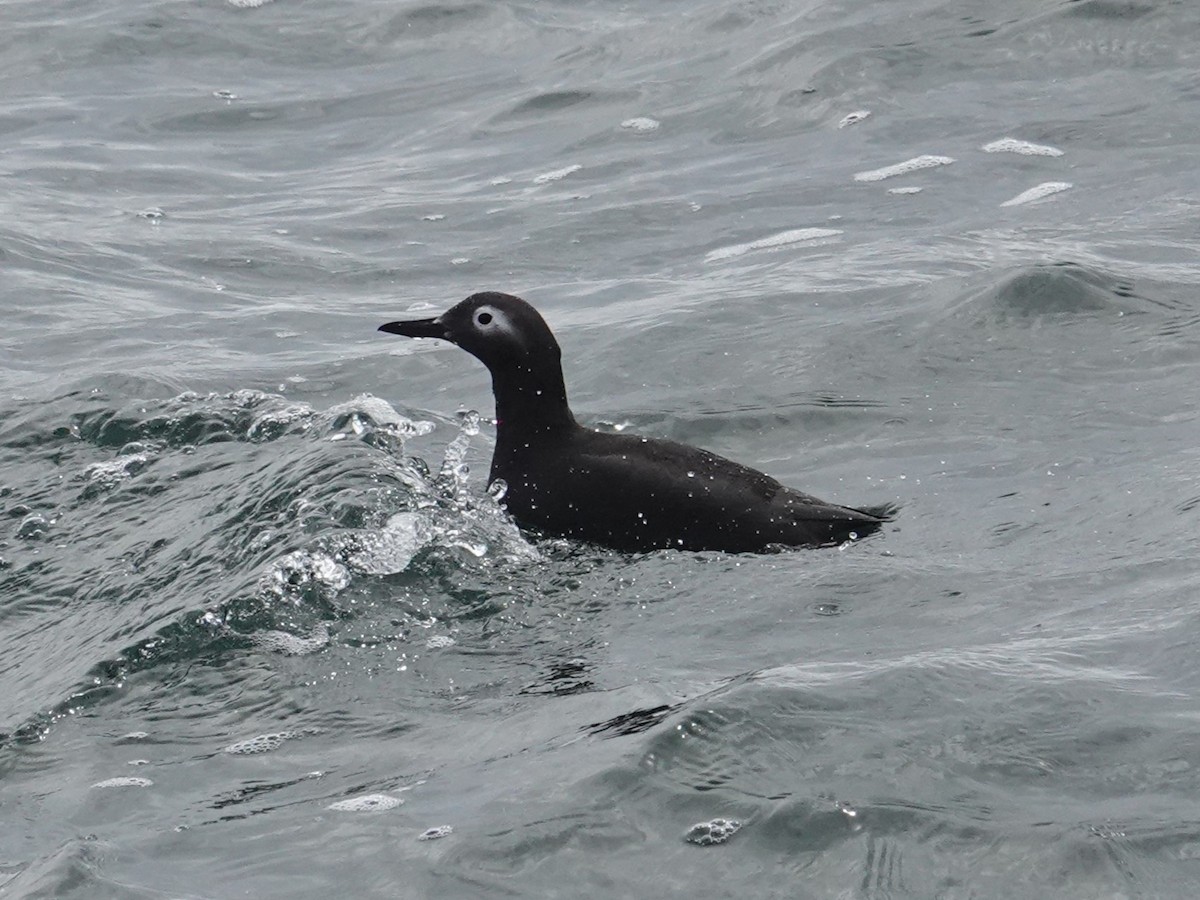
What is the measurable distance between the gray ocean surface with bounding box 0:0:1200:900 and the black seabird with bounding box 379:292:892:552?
126 mm

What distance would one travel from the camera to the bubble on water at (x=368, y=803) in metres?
4.77

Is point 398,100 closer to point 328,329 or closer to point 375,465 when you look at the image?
point 328,329

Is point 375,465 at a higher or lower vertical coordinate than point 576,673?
higher

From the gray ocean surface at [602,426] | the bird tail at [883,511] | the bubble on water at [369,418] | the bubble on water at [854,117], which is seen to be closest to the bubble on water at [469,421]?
the gray ocean surface at [602,426]

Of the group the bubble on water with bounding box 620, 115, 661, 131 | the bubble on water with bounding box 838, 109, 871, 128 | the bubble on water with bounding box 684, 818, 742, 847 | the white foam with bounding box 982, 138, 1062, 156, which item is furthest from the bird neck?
the bubble on water with bounding box 620, 115, 661, 131

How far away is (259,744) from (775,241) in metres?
6.49

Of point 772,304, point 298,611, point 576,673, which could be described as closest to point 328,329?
point 772,304

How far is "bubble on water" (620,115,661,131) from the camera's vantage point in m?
13.6

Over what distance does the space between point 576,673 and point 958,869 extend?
1.77m

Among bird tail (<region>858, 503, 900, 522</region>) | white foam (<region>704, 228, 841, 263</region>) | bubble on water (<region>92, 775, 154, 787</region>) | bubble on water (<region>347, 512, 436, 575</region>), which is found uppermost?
white foam (<region>704, 228, 841, 263</region>)

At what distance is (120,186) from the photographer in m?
13.3

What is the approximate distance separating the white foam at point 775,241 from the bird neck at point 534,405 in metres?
3.48

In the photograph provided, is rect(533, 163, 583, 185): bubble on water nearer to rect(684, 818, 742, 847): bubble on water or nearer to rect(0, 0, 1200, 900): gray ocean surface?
rect(0, 0, 1200, 900): gray ocean surface

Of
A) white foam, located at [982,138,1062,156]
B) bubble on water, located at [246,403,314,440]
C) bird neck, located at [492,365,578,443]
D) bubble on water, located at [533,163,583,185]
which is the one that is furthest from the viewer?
bubble on water, located at [533,163,583,185]
